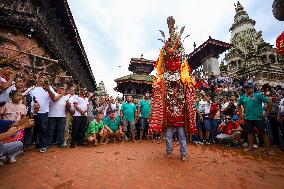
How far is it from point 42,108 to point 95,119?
2305 millimetres

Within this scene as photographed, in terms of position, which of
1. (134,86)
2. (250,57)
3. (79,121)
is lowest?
(79,121)

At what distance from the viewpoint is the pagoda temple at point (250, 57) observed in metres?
30.7

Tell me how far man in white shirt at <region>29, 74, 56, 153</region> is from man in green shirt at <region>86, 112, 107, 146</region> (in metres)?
1.67

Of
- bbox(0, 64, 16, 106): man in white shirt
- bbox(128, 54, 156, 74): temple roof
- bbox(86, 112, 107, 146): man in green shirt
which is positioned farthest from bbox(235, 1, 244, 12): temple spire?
bbox(0, 64, 16, 106): man in white shirt

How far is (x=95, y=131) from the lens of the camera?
751 cm

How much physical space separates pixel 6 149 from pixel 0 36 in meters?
6.87

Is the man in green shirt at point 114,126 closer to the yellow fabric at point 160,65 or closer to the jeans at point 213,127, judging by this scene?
the jeans at point 213,127

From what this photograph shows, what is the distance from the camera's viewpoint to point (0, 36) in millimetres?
8766

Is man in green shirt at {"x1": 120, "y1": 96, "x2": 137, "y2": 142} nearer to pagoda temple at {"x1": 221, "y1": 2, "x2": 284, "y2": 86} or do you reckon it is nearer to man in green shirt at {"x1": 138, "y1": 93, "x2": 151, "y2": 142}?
man in green shirt at {"x1": 138, "y1": 93, "x2": 151, "y2": 142}

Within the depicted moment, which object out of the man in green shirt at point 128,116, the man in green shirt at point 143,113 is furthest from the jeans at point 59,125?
the man in green shirt at point 143,113

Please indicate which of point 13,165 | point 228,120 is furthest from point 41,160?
point 228,120

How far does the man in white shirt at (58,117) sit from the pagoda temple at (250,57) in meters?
29.2

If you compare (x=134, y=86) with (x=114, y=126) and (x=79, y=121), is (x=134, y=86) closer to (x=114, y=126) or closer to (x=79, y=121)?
(x=114, y=126)

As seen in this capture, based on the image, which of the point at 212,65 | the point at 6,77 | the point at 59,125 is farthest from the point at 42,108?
the point at 212,65
